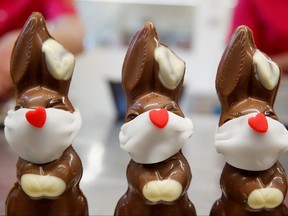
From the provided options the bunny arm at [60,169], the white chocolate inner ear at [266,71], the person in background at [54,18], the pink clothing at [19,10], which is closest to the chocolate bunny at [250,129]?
the white chocolate inner ear at [266,71]

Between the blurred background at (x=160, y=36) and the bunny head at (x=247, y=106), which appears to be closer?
the bunny head at (x=247, y=106)

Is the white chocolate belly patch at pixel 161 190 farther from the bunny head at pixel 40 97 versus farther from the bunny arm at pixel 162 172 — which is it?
the bunny head at pixel 40 97

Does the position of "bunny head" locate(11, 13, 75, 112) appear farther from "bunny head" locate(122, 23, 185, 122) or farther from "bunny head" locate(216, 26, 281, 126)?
"bunny head" locate(216, 26, 281, 126)

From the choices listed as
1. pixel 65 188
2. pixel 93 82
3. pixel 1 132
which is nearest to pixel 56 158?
pixel 65 188

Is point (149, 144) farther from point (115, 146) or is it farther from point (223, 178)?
point (115, 146)

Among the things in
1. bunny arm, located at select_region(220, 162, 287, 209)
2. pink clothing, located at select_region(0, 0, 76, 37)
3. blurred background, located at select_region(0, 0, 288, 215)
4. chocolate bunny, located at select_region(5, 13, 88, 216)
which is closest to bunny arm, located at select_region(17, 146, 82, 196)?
chocolate bunny, located at select_region(5, 13, 88, 216)

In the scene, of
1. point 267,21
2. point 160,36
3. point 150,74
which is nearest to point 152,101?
point 150,74
